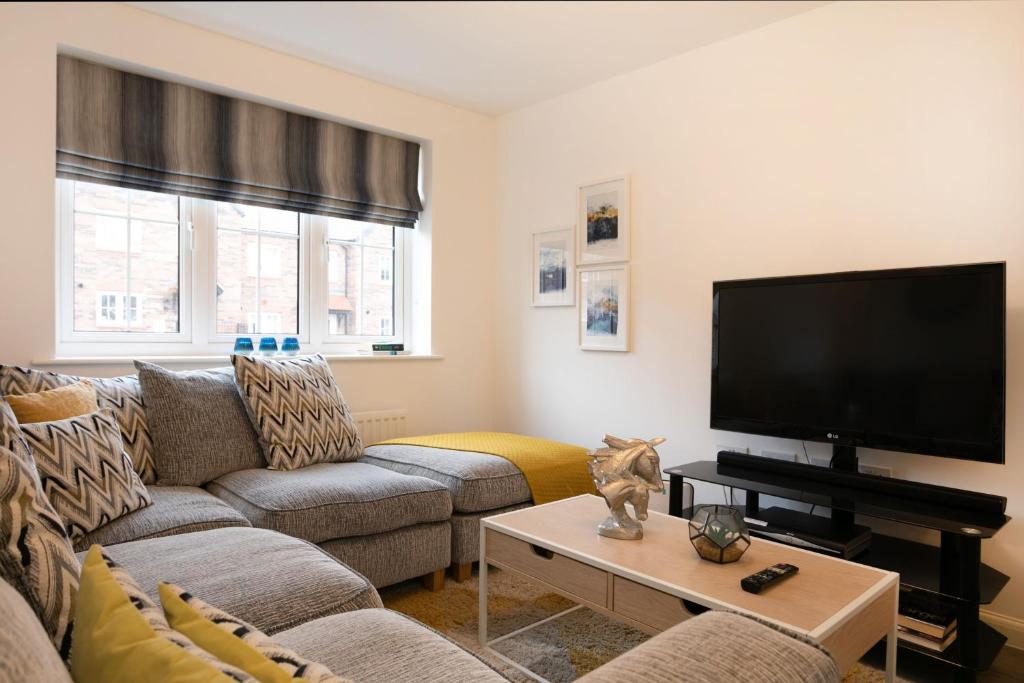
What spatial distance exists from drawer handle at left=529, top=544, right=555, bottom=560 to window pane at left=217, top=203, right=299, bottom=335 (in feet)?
6.20

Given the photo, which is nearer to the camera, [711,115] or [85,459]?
[85,459]

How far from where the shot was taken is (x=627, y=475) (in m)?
1.62

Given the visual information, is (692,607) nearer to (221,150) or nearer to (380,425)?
(380,425)

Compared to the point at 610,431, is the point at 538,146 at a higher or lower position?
higher

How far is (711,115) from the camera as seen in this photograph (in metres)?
2.74

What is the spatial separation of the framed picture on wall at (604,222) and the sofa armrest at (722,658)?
2.34 meters

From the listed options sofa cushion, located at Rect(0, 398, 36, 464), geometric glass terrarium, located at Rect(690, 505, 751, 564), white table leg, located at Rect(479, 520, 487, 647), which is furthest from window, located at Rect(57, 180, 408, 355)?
geometric glass terrarium, located at Rect(690, 505, 751, 564)

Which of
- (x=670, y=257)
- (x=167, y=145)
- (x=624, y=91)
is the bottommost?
(x=670, y=257)

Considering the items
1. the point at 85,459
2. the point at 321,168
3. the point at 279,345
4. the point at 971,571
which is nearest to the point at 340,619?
the point at 85,459

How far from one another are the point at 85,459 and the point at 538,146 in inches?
102

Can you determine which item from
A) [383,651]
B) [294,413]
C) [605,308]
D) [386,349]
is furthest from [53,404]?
[605,308]

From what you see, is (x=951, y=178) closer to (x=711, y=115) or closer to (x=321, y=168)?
(x=711, y=115)

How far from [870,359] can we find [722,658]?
167 centimetres

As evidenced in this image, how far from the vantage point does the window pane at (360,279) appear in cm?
328
